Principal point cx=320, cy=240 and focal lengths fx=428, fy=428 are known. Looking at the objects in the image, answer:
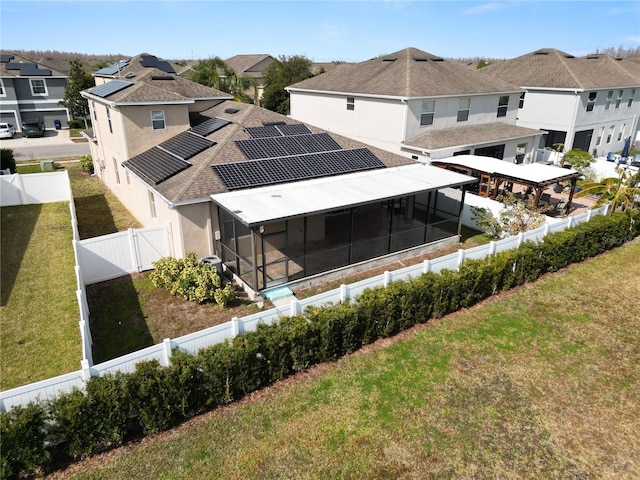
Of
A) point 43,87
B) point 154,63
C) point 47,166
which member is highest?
point 154,63

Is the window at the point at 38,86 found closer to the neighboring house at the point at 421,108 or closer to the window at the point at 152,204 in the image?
the neighboring house at the point at 421,108

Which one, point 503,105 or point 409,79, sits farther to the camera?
point 503,105

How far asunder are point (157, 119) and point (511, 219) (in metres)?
17.5

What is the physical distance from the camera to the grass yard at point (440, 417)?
29.2 feet

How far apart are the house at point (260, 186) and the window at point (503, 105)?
1267cm

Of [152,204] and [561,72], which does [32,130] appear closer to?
[152,204]

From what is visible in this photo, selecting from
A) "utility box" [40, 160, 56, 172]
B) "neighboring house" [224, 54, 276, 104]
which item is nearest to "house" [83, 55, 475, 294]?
"utility box" [40, 160, 56, 172]

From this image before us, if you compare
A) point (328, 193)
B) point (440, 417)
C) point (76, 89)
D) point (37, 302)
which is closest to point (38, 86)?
point (76, 89)

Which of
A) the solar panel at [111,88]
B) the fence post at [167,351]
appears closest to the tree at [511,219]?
the fence post at [167,351]

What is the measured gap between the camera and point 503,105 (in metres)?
31.8

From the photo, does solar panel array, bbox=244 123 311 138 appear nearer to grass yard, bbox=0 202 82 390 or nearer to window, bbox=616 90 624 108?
grass yard, bbox=0 202 82 390

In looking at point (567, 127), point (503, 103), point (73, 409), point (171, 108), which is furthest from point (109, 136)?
point (567, 127)

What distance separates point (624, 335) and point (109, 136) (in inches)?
971

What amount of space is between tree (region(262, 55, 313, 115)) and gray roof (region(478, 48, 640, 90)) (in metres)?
23.4
